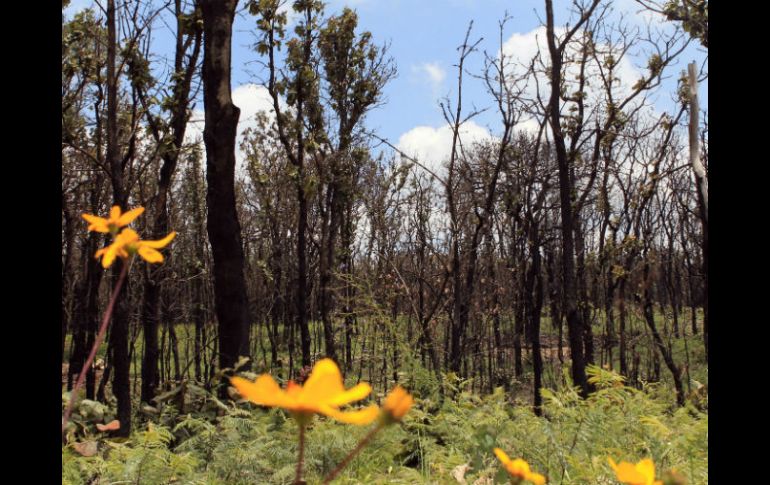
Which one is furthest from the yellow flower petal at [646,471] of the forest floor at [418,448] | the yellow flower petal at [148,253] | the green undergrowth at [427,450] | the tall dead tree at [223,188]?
the tall dead tree at [223,188]

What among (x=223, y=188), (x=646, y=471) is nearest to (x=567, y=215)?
(x=223, y=188)

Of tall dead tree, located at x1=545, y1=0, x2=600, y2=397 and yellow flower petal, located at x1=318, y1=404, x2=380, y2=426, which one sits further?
tall dead tree, located at x1=545, y1=0, x2=600, y2=397

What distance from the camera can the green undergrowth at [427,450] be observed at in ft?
4.93

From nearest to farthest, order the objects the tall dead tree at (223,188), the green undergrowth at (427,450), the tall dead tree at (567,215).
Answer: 1. the green undergrowth at (427,450)
2. the tall dead tree at (223,188)
3. the tall dead tree at (567,215)

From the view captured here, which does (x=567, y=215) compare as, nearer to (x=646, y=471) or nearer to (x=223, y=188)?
(x=223, y=188)

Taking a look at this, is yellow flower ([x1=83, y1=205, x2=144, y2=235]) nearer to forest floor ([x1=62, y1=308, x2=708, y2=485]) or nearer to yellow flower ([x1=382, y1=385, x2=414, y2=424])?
yellow flower ([x1=382, y1=385, x2=414, y2=424])

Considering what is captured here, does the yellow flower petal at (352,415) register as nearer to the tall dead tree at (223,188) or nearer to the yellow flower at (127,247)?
the yellow flower at (127,247)

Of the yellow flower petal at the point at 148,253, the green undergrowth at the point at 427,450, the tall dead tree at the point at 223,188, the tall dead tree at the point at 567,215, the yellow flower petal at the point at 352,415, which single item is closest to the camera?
the yellow flower petal at the point at 352,415

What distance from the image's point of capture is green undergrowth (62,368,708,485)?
1.50 metres

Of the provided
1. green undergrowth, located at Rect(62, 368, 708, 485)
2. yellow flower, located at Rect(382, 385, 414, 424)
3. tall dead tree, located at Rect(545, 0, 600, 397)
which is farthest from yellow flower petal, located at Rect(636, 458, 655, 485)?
tall dead tree, located at Rect(545, 0, 600, 397)

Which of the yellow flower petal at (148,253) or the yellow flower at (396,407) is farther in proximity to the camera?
the yellow flower petal at (148,253)
